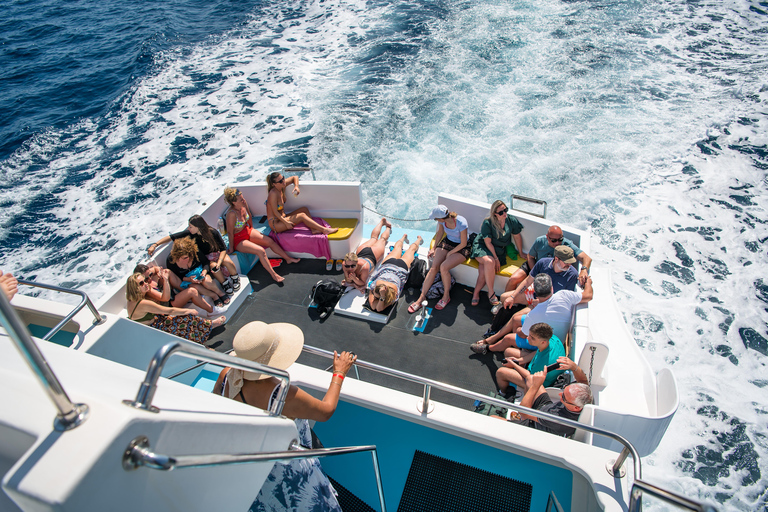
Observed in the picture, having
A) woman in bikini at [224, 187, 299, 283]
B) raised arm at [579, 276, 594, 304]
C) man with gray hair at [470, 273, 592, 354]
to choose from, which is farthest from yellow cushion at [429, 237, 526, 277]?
woman in bikini at [224, 187, 299, 283]

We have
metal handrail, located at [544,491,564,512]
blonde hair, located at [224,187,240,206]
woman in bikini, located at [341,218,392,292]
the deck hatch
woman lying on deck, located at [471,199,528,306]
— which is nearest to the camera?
metal handrail, located at [544,491,564,512]

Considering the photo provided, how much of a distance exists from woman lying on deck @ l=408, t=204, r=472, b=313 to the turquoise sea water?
97.4 inches

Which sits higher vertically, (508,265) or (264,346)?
(264,346)

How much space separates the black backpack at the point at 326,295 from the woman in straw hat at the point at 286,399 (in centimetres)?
253

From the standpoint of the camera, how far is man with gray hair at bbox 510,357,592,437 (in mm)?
2891

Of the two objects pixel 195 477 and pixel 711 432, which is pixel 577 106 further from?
pixel 195 477

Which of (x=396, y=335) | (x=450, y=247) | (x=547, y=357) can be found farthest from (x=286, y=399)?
(x=450, y=247)

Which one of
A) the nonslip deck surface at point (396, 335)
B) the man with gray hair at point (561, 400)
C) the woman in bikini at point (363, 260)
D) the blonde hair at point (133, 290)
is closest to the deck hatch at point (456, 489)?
the man with gray hair at point (561, 400)

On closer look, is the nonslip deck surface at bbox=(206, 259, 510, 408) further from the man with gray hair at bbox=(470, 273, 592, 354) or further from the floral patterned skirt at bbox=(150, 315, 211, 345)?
the man with gray hair at bbox=(470, 273, 592, 354)

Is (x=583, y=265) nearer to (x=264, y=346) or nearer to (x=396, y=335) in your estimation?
(x=396, y=335)

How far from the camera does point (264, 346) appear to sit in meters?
2.05

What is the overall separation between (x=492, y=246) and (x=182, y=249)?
3381 mm

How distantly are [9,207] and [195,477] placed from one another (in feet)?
33.2

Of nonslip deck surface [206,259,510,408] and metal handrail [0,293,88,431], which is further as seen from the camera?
nonslip deck surface [206,259,510,408]
